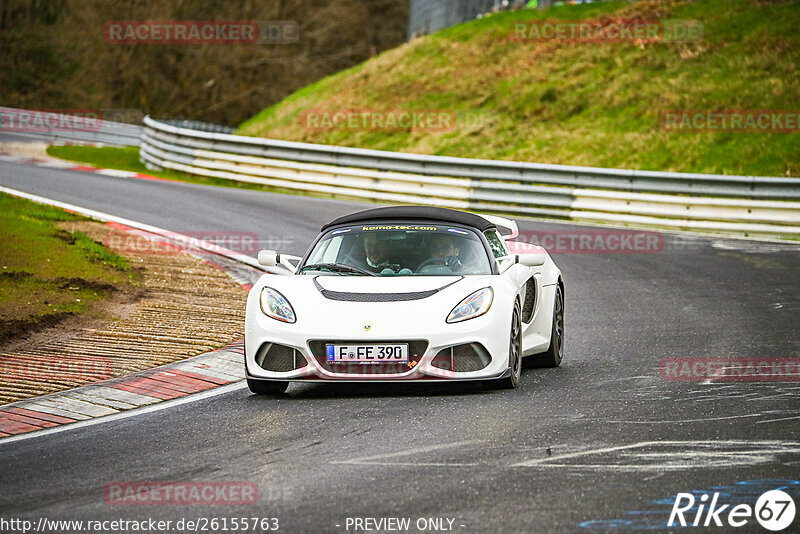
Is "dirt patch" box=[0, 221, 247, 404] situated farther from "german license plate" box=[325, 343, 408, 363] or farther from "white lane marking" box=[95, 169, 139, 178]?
"white lane marking" box=[95, 169, 139, 178]

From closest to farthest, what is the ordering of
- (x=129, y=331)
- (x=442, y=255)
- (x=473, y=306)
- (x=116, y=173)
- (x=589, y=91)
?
1. (x=473, y=306)
2. (x=442, y=255)
3. (x=129, y=331)
4. (x=116, y=173)
5. (x=589, y=91)

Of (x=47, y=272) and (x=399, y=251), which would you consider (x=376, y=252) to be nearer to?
(x=399, y=251)

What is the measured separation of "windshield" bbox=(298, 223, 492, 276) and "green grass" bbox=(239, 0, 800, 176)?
14.5m

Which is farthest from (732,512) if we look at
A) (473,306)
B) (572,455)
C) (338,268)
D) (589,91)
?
(589,91)

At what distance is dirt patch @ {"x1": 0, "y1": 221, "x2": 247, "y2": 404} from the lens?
858 centimetres

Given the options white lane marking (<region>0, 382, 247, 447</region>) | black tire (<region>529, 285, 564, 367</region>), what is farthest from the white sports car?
white lane marking (<region>0, 382, 247, 447</region>)

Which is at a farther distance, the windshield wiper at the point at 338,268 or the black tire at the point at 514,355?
the windshield wiper at the point at 338,268

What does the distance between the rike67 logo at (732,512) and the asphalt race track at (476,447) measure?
2.8 inches

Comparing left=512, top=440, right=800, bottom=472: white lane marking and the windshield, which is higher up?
the windshield

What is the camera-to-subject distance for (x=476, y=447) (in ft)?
20.1

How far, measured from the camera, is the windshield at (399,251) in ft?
28.2

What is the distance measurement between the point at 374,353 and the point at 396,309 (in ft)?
1.12

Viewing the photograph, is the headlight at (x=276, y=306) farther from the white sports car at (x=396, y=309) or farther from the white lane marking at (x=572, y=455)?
the white lane marking at (x=572, y=455)

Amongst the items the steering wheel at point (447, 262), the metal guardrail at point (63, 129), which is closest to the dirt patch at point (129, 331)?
the steering wheel at point (447, 262)
